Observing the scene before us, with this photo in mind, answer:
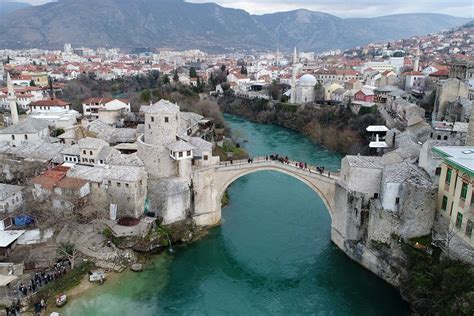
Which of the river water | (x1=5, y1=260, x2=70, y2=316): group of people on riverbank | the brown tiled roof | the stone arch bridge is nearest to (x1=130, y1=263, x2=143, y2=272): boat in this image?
the river water

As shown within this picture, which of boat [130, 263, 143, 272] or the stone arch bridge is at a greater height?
the stone arch bridge

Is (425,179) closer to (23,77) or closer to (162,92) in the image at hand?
(162,92)

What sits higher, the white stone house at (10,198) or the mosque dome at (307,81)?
the mosque dome at (307,81)

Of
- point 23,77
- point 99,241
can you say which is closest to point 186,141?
point 99,241

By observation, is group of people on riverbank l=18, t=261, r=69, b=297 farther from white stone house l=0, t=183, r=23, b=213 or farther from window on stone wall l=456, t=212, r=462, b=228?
window on stone wall l=456, t=212, r=462, b=228

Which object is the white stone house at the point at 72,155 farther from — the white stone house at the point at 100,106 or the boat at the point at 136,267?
the white stone house at the point at 100,106

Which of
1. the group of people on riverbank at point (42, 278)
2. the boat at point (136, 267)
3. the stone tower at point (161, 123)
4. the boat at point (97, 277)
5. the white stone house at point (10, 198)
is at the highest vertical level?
the stone tower at point (161, 123)

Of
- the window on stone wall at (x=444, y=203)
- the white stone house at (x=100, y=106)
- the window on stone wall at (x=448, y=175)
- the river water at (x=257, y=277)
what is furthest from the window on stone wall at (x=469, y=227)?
the white stone house at (x=100, y=106)
